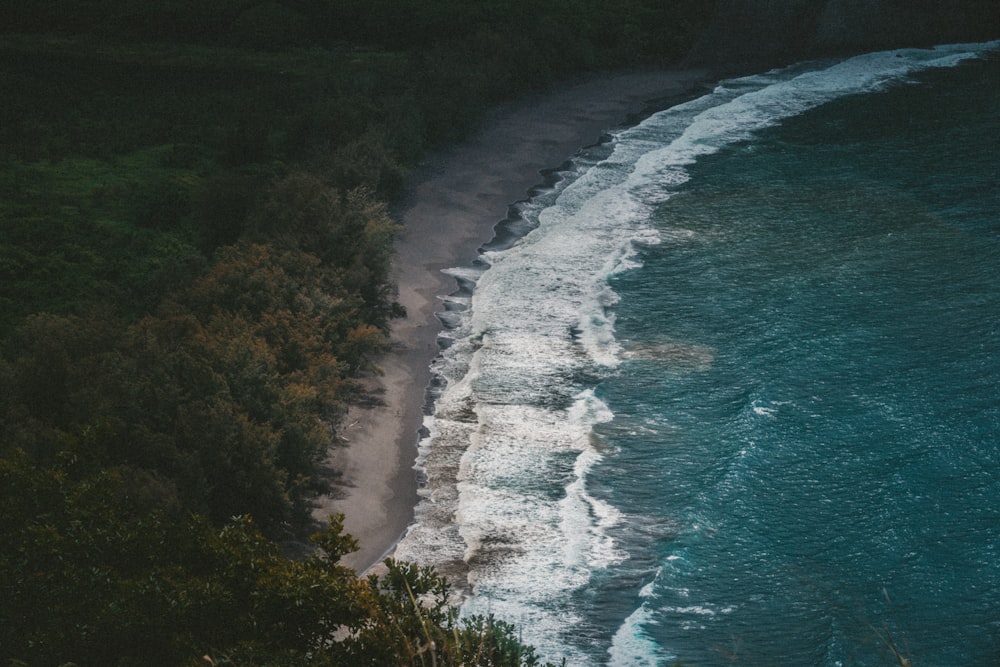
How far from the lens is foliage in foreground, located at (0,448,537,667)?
1706cm

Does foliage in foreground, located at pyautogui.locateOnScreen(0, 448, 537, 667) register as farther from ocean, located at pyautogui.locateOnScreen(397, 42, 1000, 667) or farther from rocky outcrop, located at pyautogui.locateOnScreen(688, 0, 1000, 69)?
rocky outcrop, located at pyautogui.locateOnScreen(688, 0, 1000, 69)

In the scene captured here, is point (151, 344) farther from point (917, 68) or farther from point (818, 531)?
point (917, 68)

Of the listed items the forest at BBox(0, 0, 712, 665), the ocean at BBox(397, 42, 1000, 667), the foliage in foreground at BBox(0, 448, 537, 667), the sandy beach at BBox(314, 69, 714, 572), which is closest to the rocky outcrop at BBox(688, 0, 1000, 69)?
the forest at BBox(0, 0, 712, 665)

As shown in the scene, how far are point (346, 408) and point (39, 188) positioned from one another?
76.9 ft

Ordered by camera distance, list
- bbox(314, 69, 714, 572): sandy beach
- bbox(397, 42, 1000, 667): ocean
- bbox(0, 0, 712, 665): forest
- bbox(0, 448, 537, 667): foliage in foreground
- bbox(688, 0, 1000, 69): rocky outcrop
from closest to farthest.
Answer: bbox(0, 448, 537, 667): foliage in foreground, bbox(0, 0, 712, 665): forest, bbox(397, 42, 1000, 667): ocean, bbox(314, 69, 714, 572): sandy beach, bbox(688, 0, 1000, 69): rocky outcrop

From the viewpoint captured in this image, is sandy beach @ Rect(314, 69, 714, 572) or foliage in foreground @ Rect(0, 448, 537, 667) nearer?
foliage in foreground @ Rect(0, 448, 537, 667)

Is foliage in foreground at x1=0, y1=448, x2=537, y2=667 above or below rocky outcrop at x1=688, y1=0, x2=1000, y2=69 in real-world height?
below

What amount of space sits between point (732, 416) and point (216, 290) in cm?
1542


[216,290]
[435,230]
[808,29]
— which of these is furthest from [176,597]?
[808,29]

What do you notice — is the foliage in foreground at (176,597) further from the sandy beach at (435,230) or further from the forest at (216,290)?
the sandy beach at (435,230)

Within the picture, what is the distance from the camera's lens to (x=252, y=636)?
1770 cm

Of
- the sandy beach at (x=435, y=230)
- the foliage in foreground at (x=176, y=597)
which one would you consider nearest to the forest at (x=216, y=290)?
the foliage in foreground at (x=176, y=597)

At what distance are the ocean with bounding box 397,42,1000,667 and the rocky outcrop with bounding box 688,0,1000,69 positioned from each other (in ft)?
71.7

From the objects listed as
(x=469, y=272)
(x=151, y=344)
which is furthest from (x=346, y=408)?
(x=469, y=272)
